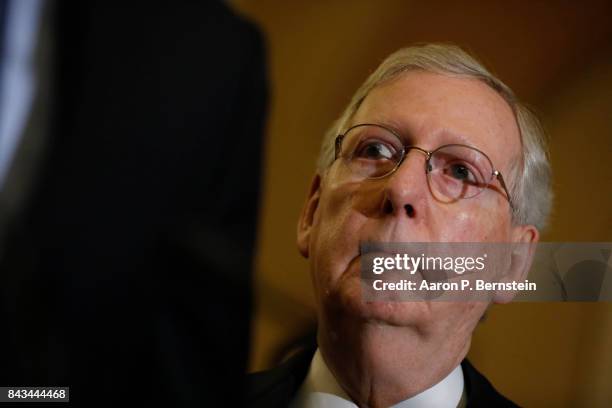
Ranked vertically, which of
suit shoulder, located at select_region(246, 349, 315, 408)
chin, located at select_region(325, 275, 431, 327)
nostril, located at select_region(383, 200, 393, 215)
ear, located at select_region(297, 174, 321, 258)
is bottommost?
suit shoulder, located at select_region(246, 349, 315, 408)

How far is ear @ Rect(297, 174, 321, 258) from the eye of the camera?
1129mm

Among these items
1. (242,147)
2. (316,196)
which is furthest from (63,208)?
(316,196)

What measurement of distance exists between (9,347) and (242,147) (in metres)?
0.36

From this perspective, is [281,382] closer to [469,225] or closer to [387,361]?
[387,361]

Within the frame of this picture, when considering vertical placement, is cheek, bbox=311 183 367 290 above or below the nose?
below

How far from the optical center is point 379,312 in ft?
3.35

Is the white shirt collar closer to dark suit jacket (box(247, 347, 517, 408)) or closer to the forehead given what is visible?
dark suit jacket (box(247, 347, 517, 408))

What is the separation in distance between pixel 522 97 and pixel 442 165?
0.49 feet

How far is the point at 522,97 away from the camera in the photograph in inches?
43.0

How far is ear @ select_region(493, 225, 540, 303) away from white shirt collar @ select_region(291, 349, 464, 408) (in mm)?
112

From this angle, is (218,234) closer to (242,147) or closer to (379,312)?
(242,147)

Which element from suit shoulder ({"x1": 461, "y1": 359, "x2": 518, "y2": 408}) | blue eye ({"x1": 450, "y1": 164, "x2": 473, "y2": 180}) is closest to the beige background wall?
suit shoulder ({"x1": 461, "y1": 359, "x2": 518, "y2": 408})

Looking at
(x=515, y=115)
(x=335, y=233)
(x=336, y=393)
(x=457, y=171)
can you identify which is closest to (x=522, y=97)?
(x=515, y=115)

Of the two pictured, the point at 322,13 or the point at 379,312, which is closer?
the point at 379,312
